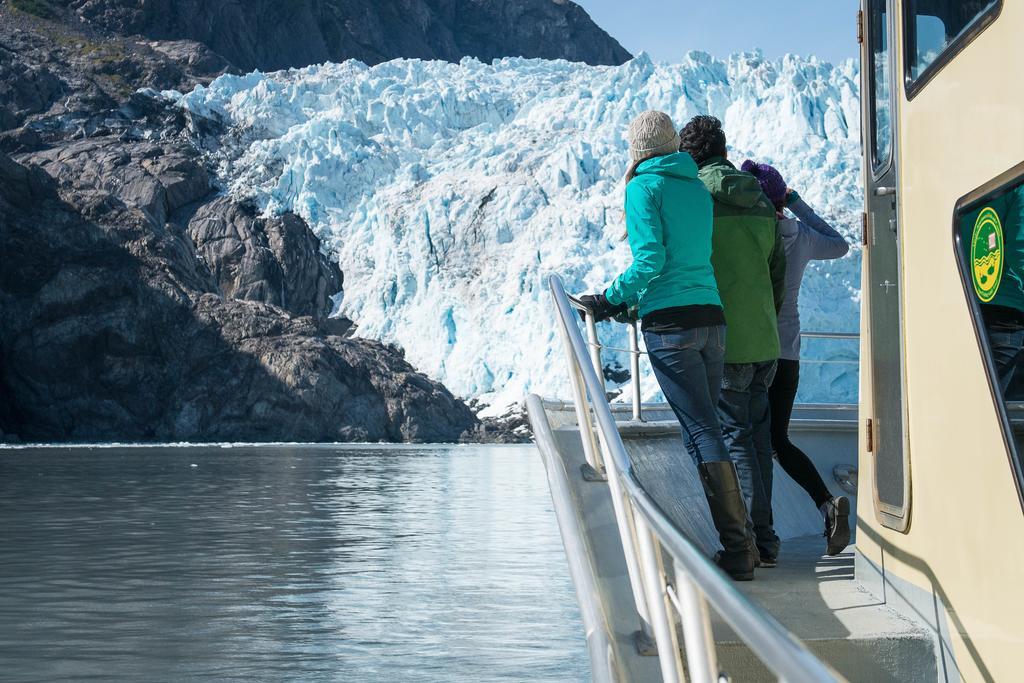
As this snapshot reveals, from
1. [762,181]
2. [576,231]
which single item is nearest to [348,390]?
[576,231]

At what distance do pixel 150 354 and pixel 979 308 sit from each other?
53.3 m

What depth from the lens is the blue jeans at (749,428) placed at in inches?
139

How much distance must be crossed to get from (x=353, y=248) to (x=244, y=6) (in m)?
53.9

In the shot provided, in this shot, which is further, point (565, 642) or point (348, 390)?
point (348, 390)

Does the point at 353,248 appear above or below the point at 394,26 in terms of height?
below

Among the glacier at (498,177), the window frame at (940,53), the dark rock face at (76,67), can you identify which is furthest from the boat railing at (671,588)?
the dark rock face at (76,67)

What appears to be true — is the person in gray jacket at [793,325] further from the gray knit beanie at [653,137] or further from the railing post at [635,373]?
the gray knit beanie at [653,137]

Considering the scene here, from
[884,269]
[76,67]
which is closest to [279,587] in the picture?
[884,269]

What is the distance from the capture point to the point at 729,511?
317 cm

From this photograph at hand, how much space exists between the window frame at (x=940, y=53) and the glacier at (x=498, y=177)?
33070 mm

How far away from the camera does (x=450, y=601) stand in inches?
424

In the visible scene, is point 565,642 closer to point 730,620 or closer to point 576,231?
point 730,620

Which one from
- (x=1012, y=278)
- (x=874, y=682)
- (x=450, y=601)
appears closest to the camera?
(x=1012, y=278)

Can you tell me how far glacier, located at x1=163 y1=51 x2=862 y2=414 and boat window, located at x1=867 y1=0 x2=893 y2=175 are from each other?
3279 centimetres
